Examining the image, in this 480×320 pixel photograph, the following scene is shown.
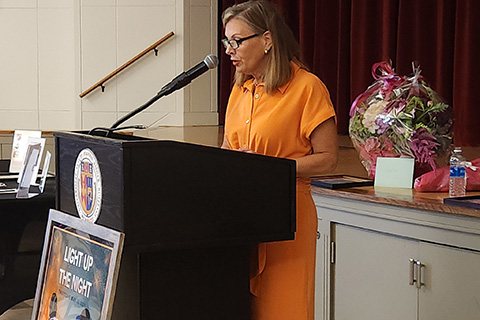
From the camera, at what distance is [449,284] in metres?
2.31

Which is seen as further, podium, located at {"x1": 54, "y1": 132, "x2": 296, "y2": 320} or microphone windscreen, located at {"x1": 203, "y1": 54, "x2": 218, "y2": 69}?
microphone windscreen, located at {"x1": 203, "y1": 54, "x2": 218, "y2": 69}

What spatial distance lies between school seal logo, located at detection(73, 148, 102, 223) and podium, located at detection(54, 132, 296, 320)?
0.02 meters

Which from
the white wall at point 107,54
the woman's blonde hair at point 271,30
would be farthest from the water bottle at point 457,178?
the white wall at point 107,54

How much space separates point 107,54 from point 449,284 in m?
6.34

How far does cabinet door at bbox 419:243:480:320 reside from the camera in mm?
2246

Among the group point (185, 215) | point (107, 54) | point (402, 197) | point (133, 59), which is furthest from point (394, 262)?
point (107, 54)

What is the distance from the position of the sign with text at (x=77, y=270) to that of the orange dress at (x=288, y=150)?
50 cm

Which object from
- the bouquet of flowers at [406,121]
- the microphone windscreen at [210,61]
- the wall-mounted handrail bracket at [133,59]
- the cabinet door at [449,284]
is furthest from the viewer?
the wall-mounted handrail bracket at [133,59]

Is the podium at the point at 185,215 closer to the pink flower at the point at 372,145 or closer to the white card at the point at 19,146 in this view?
the pink flower at the point at 372,145

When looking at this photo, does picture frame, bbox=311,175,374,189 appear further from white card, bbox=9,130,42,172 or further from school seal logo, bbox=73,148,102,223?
white card, bbox=9,130,42,172

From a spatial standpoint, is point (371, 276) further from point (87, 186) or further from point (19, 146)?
point (19, 146)

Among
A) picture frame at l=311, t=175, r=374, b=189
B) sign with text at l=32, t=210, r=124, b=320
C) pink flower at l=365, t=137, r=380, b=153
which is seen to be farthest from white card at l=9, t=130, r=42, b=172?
sign with text at l=32, t=210, r=124, b=320

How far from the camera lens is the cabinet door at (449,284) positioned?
225cm

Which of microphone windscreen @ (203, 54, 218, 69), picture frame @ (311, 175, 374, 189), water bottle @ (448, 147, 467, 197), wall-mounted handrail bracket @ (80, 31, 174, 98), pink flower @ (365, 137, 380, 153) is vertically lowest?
picture frame @ (311, 175, 374, 189)
